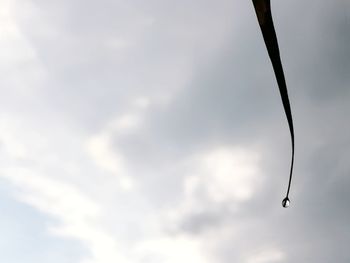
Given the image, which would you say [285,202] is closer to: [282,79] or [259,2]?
[282,79]

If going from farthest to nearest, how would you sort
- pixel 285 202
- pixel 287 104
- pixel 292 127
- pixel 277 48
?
pixel 285 202 < pixel 292 127 < pixel 287 104 < pixel 277 48

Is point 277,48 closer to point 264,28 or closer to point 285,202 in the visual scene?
point 264,28

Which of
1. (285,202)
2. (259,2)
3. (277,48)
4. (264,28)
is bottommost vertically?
(285,202)

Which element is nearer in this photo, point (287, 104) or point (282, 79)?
point (282, 79)

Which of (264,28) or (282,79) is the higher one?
(264,28)

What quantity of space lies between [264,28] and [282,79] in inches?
12.6

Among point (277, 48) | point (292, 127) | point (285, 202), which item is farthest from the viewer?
point (285, 202)

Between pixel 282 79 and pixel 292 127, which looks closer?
pixel 282 79

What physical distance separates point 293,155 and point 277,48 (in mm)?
801

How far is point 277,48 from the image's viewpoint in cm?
146

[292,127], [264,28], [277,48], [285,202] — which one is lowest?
[285,202]

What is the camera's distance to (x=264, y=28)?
156 cm

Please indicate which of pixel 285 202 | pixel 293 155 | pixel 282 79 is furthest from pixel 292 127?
pixel 285 202

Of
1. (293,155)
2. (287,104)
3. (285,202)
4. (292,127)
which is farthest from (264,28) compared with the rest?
(285,202)
